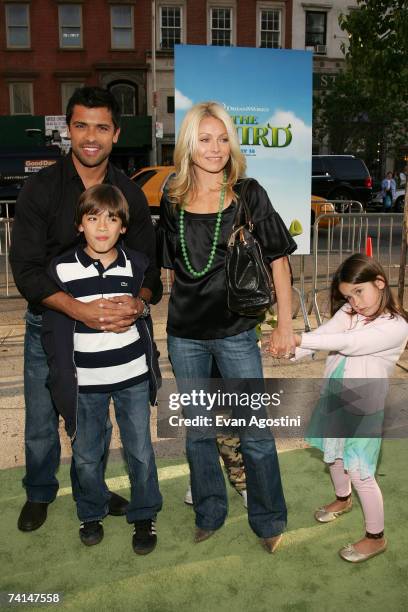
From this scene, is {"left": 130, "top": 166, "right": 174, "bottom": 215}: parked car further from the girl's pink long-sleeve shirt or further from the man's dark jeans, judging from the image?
the girl's pink long-sleeve shirt

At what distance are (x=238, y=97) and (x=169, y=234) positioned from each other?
3052 millimetres

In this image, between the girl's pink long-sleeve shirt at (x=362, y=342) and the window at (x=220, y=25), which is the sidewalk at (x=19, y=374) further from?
the window at (x=220, y=25)

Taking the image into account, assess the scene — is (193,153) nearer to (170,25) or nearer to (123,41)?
(123,41)

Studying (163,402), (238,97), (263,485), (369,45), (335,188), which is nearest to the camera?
(263,485)

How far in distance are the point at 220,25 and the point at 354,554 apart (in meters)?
30.3

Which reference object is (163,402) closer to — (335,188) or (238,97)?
(238,97)

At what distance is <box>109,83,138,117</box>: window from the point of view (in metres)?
30.3

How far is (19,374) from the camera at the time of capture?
18.0 ft

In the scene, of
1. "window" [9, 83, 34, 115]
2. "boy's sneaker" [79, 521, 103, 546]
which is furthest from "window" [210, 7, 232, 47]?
"boy's sneaker" [79, 521, 103, 546]

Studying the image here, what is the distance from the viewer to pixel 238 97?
553cm

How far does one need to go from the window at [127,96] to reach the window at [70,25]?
253cm

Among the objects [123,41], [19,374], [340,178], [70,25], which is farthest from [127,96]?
[19,374]

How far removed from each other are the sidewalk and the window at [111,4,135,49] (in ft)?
79.8

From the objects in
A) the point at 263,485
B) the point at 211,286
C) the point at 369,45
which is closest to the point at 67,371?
the point at 211,286
